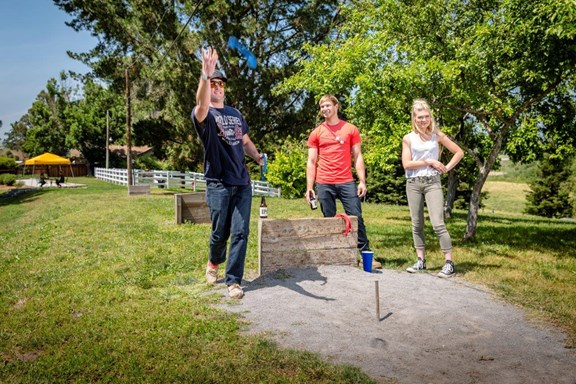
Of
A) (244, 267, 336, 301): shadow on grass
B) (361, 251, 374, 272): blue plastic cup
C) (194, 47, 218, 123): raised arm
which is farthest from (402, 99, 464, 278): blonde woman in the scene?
(194, 47, 218, 123): raised arm

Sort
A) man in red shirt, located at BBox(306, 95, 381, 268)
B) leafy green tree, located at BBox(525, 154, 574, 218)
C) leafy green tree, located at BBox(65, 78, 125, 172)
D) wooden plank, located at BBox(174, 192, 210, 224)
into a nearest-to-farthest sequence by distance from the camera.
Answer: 1. man in red shirt, located at BBox(306, 95, 381, 268)
2. wooden plank, located at BBox(174, 192, 210, 224)
3. leafy green tree, located at BBox(525, 154, 574, 218)
4. leafy green tree, located at BBox(65, 78, 125, 172)

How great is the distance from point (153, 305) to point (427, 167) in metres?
A: 3.87

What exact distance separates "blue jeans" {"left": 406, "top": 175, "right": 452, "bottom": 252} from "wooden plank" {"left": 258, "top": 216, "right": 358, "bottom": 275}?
87cm

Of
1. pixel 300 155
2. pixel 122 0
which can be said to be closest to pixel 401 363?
pixel 300 155

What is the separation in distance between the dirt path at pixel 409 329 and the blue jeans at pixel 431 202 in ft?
2.21

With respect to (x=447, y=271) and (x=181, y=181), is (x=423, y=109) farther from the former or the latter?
(x=181, y=181)

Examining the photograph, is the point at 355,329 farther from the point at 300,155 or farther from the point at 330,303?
the point at 300,155

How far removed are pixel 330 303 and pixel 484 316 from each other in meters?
1.54

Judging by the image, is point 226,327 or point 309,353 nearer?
point 309,353

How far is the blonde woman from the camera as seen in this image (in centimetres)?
601

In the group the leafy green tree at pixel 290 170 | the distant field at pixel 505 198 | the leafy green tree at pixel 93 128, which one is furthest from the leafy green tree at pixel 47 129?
the distant field at pixel 505 198

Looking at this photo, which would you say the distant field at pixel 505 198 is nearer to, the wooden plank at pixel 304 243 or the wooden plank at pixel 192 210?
the wooden plank at pixel 192 210

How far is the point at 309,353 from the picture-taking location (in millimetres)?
3529

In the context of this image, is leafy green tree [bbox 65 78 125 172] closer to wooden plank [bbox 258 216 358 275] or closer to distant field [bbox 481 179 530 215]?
distant field [bbox 481 179 530 215]
